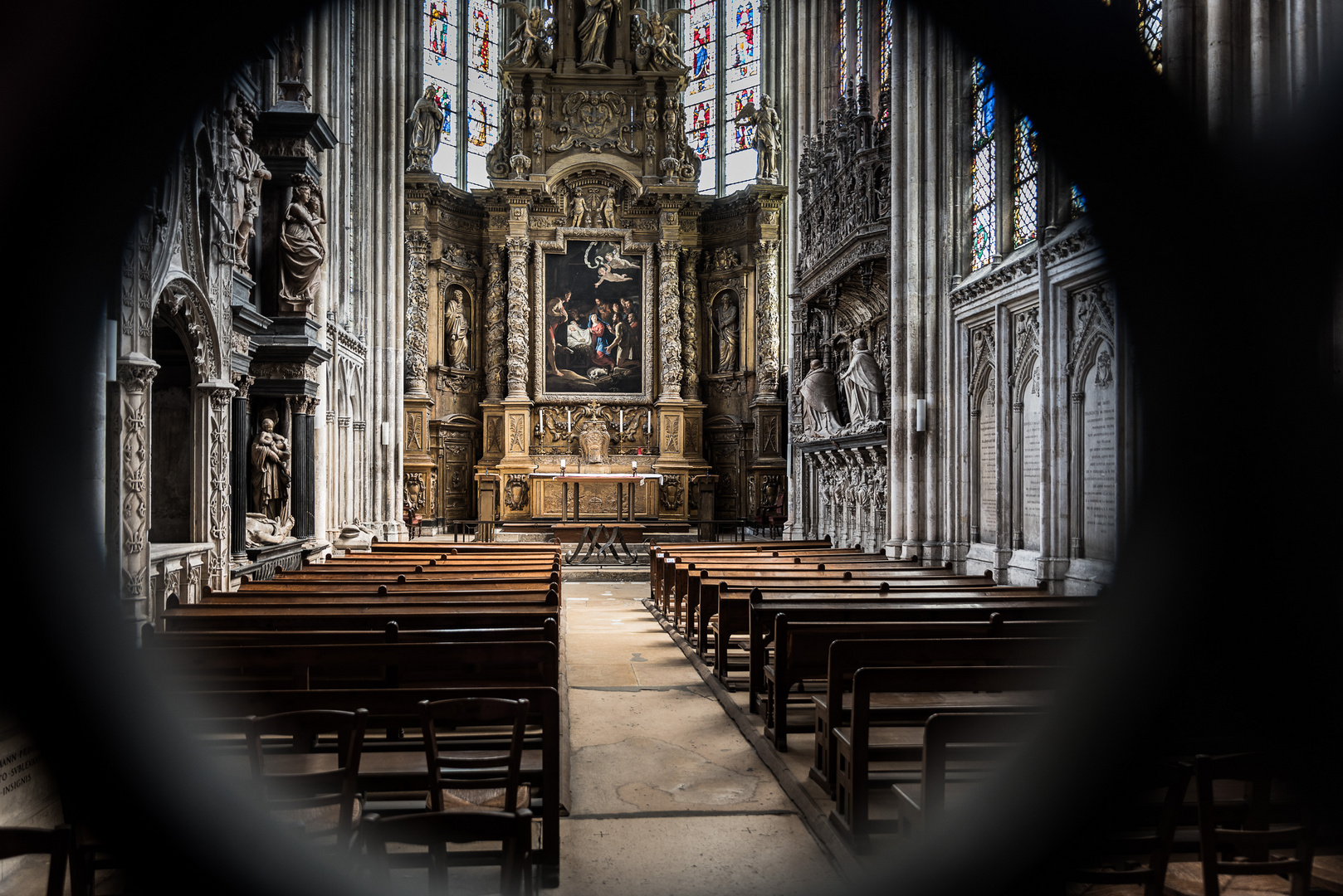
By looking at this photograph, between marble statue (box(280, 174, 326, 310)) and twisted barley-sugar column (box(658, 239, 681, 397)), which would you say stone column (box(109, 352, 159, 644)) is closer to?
marble statue (box(280, 174, 326, 310))

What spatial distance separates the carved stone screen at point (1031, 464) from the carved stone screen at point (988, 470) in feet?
2.06

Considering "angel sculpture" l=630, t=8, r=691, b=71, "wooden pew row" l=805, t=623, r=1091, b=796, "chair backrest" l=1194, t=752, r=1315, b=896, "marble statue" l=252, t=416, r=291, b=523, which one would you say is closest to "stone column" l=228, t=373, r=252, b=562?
"marble statue" l=252, t=416, r=291, b=523

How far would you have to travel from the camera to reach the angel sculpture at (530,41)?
85.8ft

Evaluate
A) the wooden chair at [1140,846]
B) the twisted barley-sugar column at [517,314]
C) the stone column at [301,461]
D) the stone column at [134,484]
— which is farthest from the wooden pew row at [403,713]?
the twisted barley-sugar column at [517,314]

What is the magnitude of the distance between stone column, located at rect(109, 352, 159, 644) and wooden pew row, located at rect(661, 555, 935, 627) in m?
5.00

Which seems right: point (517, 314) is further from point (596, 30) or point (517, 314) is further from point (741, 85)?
point (741, 85)

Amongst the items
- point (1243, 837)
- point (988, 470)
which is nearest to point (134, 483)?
point (1243, 837)

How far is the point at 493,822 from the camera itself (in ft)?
8.27

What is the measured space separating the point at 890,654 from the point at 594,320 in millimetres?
22507

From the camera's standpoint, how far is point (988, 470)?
42.2ft

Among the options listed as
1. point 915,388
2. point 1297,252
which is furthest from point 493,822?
point 915,388

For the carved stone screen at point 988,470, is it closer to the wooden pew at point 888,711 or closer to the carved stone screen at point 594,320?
the wooden pew at point 888,711

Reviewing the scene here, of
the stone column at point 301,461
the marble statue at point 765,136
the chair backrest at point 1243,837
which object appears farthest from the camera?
the marble statue at point 765,136

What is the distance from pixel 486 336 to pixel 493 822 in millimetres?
25268
